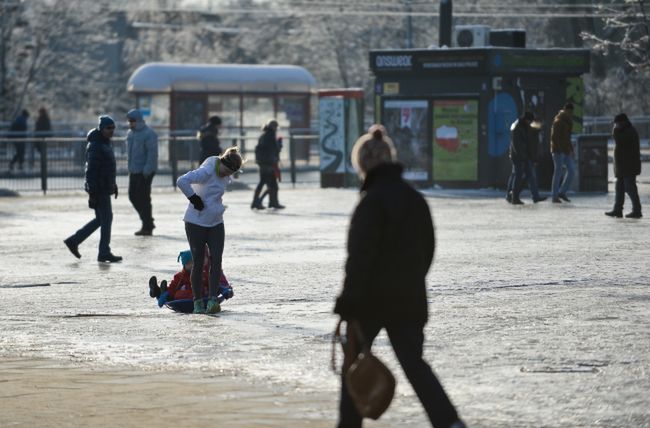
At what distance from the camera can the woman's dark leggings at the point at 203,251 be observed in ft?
40.8

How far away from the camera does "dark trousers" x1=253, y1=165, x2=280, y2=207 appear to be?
26.1 m

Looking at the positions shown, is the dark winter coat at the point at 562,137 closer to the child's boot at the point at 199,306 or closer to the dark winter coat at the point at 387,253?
the child's boot at the point at 199,306

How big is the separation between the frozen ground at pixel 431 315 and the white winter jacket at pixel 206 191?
0.74m

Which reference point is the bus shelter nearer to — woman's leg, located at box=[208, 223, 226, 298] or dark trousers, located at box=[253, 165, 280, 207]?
dark trousers, located at box=[253, 165, 280, 207]

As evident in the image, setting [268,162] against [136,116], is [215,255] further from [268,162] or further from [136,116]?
[268,162]

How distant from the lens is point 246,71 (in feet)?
149

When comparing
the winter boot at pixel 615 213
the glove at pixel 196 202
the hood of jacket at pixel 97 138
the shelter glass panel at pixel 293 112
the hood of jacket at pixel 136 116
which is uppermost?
the hood of jacket at pixel 136 116

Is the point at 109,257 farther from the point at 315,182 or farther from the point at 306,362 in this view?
the point at 315,182

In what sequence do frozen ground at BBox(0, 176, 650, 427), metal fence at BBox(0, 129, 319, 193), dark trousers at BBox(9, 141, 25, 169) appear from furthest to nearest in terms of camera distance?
dark trousers at BBox(9, 141, 25, 169)
metal fence at BBox(0, 129, 319, 193)
frozen ground at BBox(0, 176, 650, 427)

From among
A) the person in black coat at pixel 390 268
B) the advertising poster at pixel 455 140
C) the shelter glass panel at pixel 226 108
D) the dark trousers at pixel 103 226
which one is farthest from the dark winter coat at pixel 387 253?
the shelter glass panel at pixel 226 108

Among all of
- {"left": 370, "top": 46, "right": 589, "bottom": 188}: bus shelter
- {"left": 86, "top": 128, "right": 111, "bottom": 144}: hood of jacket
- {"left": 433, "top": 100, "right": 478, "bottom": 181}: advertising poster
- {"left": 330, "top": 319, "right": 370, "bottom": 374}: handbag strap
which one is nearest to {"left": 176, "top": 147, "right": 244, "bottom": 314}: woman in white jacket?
{"left": 86, "top": 128, "right": 111, "bottom": 144}: hood of jacket

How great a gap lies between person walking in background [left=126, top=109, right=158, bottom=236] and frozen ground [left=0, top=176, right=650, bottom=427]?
33cm

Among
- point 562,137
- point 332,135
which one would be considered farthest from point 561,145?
point 332,135

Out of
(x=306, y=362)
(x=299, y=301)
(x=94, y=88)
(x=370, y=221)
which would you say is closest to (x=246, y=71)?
(x=94, y=88)
